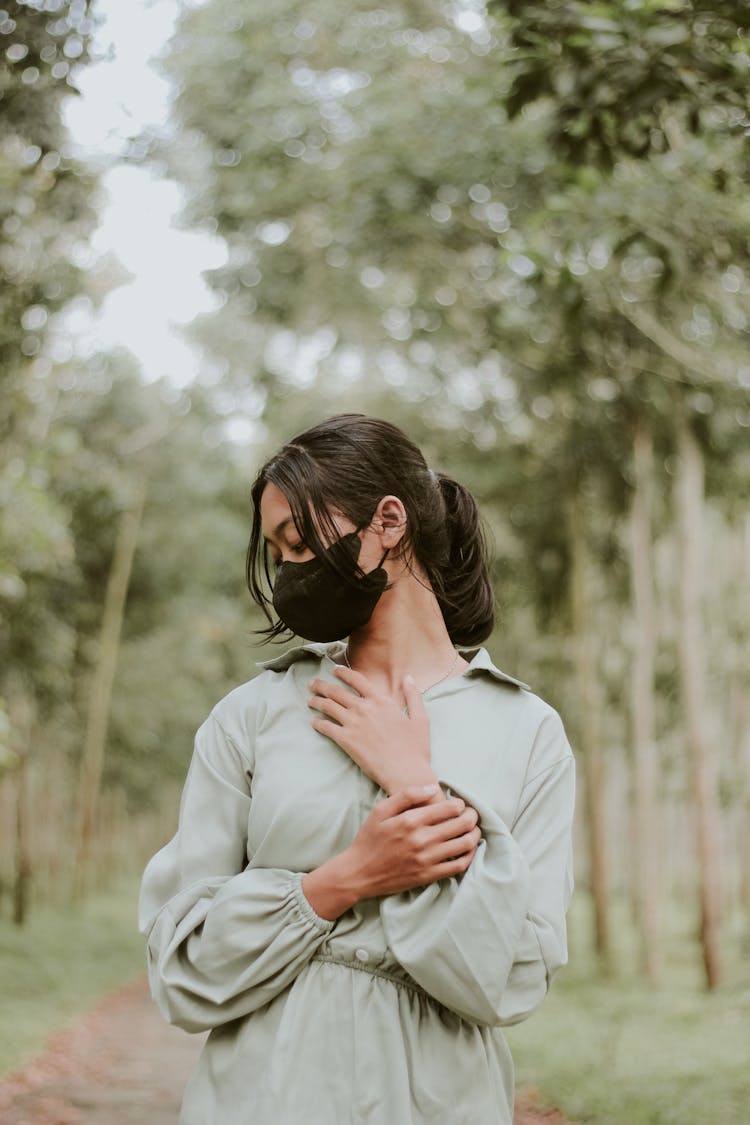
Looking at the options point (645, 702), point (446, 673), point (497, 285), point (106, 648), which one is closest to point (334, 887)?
point (446, 673)

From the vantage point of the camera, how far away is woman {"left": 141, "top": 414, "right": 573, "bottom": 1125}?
1771mm

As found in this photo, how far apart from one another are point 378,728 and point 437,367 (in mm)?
13089

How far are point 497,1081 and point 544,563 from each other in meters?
14.6

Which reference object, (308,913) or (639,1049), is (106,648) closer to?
(639,1049)

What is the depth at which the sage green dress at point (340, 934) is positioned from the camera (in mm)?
1765

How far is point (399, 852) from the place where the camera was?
1757mm

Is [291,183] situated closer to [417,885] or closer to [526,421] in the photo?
[526,421]

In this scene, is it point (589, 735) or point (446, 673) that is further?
point (589, 735)

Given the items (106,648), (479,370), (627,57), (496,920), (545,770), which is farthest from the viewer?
(106,648)

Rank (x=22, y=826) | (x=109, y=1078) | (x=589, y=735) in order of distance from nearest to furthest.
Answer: (x=109, y=1078)
(x=589, y=735)
(x=22, y=826)

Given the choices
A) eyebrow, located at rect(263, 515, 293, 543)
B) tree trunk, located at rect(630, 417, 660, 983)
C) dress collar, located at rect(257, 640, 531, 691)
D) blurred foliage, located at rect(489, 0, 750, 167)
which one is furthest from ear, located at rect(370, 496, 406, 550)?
tree trunk, located at rect(630, 417, 660, 983)

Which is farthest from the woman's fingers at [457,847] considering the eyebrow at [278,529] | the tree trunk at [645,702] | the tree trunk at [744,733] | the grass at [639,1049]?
the tree trunk at [744,733]

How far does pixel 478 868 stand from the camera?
1.75 m

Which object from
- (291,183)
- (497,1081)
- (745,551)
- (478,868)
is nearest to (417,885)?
(478,868)
